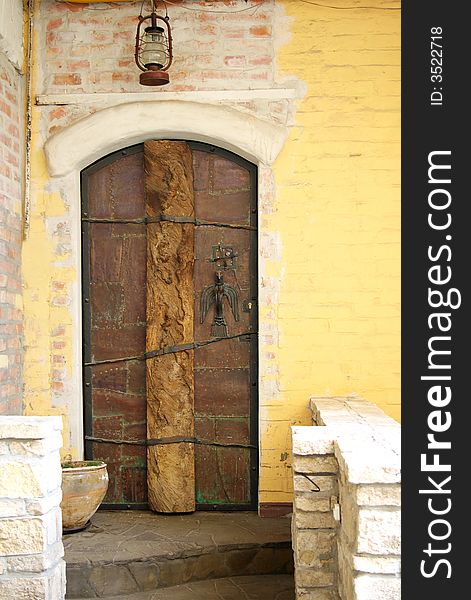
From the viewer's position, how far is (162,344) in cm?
552

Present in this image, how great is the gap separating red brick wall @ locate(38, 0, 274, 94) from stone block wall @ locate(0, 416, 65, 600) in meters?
2.52

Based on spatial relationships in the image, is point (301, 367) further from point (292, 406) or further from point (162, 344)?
point (162, 344)

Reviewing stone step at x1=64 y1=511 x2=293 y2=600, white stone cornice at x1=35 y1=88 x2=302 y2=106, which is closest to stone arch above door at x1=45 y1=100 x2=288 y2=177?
white stone cornice at x1=35 y1=88 x2=302 y2=106

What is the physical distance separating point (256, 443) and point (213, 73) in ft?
7.38

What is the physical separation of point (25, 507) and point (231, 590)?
52.0 inches

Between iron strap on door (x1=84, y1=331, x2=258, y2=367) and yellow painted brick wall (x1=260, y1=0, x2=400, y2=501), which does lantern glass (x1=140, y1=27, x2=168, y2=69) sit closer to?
yellow painted brick wall (x1=260, y1=0, x2=400, y2=501)

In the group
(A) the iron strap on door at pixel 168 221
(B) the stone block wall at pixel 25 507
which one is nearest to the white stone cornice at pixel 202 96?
(A) the iron strap on door at pixel 168 221

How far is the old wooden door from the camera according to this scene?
552 cm

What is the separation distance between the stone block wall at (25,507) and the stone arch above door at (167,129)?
86.2 inches

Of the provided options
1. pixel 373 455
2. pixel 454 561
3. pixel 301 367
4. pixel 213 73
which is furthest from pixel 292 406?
pixel 454 561

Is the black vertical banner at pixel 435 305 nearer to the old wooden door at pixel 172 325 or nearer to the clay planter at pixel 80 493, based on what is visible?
the clay planter at pixel 80 493

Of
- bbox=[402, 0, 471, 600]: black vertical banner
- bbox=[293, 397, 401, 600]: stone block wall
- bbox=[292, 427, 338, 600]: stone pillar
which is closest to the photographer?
bbox=[402, 0, 471, 600]: black vertical banner

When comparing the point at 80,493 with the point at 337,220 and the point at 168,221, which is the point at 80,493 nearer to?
the point at 168,221

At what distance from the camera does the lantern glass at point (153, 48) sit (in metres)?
5.27
